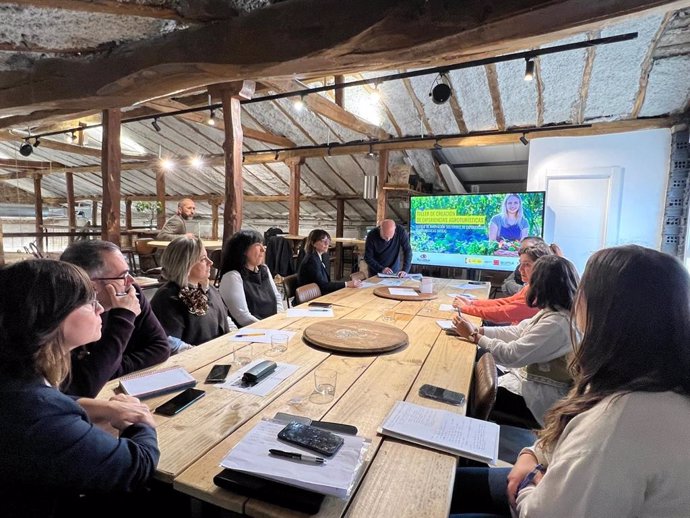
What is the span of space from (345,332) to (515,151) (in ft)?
19.0

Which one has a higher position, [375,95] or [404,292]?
[375,95]

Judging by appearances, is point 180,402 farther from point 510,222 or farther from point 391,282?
point 510,222

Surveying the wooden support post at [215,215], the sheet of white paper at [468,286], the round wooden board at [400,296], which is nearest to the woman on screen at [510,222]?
the sheet of white paper at [468,286]

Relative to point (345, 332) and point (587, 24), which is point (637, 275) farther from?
point (345, 332)

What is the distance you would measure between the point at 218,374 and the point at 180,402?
0.21m

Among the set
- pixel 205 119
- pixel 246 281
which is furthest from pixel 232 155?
pixel 205 119

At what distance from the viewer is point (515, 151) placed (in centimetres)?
640

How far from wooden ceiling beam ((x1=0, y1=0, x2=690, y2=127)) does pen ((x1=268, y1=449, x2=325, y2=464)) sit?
166 centimetres

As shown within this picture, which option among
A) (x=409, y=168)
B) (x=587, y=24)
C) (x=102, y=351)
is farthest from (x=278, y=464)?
(x=409, y=168)

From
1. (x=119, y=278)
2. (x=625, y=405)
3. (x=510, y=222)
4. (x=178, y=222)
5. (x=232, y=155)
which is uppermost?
(x=232, y=155)

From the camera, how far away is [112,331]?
1.37 meters

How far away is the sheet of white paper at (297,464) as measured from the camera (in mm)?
798

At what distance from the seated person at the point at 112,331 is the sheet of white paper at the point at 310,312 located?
2.87ft

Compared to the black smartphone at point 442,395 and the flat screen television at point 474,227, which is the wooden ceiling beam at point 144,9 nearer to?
the black smartphone at point 442,395
